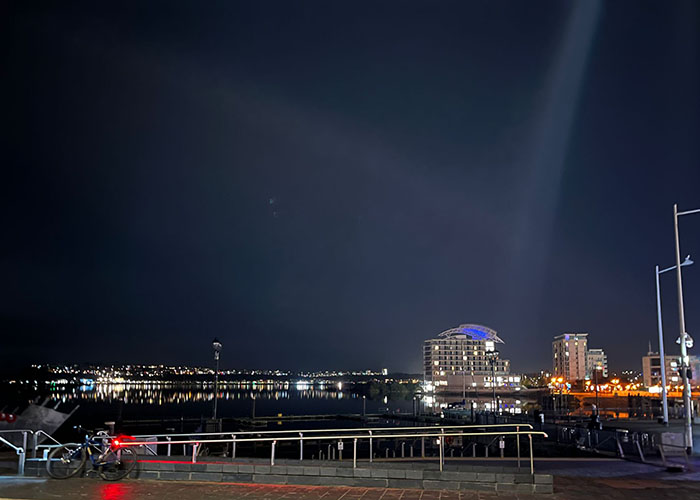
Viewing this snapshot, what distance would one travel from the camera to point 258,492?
40.9 ft

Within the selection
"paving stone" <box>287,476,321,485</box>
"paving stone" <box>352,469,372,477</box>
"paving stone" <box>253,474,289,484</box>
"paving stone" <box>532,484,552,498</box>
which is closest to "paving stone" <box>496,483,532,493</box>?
"paving stone" <box>532,484,552,498</box>

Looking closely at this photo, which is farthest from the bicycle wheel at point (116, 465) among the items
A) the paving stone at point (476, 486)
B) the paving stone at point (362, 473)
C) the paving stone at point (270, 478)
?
the paving stone at point (476, 486)

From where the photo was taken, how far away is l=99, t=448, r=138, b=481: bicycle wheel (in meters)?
13.8

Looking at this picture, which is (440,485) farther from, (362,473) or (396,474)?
(362,473)

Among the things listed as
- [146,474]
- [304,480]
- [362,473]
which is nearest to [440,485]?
[362,473]

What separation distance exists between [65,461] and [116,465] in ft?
3.91

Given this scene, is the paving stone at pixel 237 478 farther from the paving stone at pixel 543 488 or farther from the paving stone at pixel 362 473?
the paving stone at pixel 543 488

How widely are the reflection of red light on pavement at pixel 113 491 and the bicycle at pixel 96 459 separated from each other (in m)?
0.52

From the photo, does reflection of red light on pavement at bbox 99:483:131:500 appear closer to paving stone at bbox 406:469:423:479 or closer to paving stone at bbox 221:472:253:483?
paving stone at bbox 221:472:253:483

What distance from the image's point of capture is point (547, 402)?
456 ft

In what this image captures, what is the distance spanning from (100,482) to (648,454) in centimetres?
2009

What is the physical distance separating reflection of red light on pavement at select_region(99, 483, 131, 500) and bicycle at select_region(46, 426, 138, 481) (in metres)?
0.52

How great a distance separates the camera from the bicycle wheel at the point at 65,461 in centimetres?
1382

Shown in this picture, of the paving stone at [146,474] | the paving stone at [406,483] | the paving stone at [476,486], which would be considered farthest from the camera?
the paving stone at [146,474]
